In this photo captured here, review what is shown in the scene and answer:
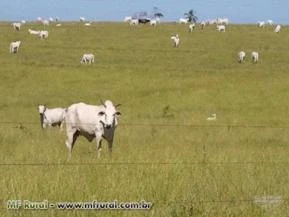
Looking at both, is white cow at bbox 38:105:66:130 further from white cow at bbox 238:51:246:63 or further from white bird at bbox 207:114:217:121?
white cow at bbox 238:51:246:63

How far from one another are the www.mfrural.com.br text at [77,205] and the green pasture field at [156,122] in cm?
12

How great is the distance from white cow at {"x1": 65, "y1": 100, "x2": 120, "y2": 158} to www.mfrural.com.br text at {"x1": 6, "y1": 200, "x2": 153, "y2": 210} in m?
9.32

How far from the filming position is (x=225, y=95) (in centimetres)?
3728

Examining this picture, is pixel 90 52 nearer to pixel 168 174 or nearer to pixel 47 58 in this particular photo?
pixel 47 58

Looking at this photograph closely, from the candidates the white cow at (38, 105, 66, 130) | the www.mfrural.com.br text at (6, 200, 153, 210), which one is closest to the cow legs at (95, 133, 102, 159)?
the www.mfrural.com.br text at (6, 200, 153, 210)

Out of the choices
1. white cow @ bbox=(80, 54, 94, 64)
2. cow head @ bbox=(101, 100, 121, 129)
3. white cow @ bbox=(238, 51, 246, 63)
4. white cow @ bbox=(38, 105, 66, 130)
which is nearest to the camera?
cow head @ bbox=(101, 100, 121, 129)

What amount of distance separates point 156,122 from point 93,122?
9.94 meters

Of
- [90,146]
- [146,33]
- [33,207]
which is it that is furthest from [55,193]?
[146,33]

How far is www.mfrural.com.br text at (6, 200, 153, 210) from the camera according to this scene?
764 centimetres

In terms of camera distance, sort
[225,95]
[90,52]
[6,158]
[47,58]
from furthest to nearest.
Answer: [90,52] < [47,58] < [225,95] < [6,158]

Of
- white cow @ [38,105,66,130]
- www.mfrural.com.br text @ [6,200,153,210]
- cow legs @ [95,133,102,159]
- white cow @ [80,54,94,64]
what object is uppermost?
white cow @ [80,54,94,64]

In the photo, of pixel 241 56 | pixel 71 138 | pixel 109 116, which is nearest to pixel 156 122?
pixel 71 138

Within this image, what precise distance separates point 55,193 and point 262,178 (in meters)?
3.00

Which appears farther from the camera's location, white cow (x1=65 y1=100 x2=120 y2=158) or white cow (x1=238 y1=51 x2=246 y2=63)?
white cow (x1=238 y1=51 x2=246 y2=63)
